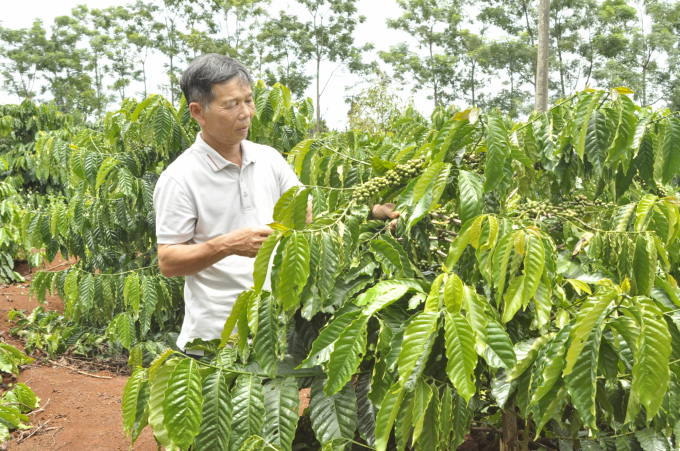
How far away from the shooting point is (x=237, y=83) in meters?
1.82

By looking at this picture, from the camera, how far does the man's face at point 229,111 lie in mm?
1808

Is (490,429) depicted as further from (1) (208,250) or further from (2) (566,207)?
(1) (208,250)

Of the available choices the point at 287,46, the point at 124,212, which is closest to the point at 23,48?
the point at 287,46

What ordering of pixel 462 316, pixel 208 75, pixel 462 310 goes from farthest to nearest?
1. pixel 208 75
2. pixel 462 310
3. pixel 462 316

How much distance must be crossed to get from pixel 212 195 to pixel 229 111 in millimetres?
292

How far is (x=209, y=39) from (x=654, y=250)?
90.0ft

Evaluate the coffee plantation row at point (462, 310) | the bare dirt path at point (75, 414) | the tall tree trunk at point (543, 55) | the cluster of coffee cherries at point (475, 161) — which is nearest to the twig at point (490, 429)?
the coffee plantation row at point (462, 310)

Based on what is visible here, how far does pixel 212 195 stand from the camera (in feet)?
6.30

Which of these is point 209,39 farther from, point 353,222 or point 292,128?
point 353,222

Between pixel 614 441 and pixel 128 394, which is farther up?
pixel 128 394

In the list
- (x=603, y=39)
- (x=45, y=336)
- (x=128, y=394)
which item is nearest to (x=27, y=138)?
(x=45, y=336)

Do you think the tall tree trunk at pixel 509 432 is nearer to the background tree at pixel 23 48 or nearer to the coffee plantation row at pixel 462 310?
the coffee plantation row at pixel 462 310

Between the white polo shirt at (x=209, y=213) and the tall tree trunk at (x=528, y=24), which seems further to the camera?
the tall tree trunk at (x=528, y=24)

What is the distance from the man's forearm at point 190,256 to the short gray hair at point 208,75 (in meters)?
0.46
